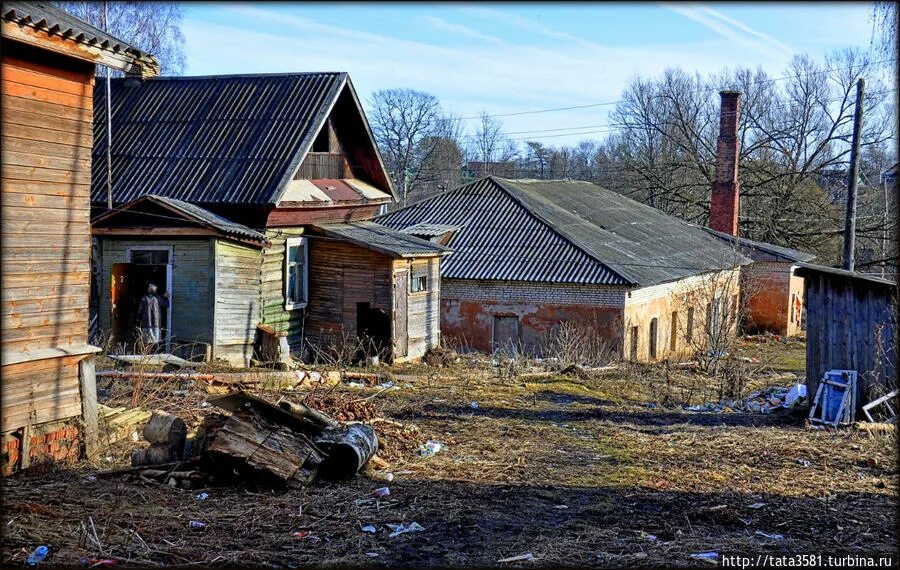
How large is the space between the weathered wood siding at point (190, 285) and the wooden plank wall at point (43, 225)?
725cm

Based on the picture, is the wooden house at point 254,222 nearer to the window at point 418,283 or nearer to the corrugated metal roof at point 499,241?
the window at point 418,283

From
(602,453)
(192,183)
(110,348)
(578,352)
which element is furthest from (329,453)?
(578,352)

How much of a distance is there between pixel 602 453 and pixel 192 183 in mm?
10670

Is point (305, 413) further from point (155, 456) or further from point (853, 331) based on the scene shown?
point (853, 331)

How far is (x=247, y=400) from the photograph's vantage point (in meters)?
8.70

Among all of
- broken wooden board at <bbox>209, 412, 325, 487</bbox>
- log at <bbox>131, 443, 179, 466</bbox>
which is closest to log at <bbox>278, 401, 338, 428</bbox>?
broken wooden board at <bbox>209, 412, 325, 487</bbox>

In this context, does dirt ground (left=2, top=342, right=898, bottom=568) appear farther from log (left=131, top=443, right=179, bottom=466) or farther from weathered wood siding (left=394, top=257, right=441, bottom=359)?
weathered wood siding (left=394, top=257, right=441, bottom=359)

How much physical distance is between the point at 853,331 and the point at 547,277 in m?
10.8

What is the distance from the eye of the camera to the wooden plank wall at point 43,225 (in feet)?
26.3

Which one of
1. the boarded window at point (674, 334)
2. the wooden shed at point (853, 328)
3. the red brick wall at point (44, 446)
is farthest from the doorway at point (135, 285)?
the boarded window at point (674, 334)

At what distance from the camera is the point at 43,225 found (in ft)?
27.5

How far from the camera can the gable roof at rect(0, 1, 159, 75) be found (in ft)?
24.8

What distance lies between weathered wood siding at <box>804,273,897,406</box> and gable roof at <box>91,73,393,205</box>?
384 inches

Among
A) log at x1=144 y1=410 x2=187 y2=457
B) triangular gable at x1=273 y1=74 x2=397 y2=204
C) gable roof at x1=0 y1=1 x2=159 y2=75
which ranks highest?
triangular gable at x1=273 y1=74 x2=397 y2=204
